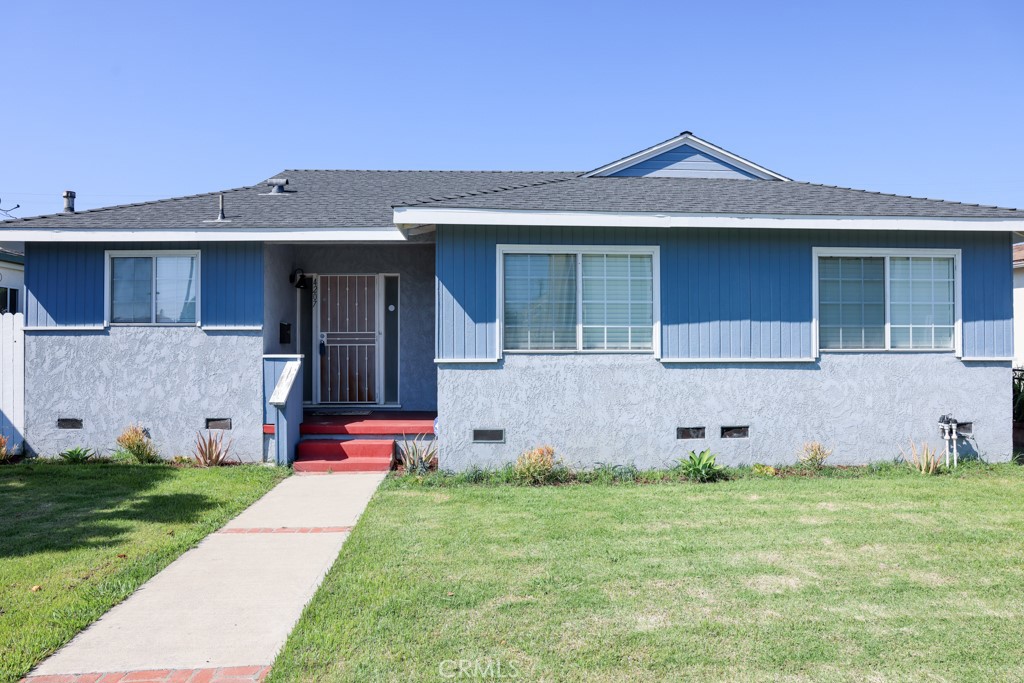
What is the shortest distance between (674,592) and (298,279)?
838 centimetres

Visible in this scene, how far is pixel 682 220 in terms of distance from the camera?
27.6 feet

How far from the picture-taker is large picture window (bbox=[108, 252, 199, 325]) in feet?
31.5

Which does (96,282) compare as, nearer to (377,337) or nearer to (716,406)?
(377,337)

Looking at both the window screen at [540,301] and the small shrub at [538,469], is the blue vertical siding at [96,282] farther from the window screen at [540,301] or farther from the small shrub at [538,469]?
the small shrub at [538,469]

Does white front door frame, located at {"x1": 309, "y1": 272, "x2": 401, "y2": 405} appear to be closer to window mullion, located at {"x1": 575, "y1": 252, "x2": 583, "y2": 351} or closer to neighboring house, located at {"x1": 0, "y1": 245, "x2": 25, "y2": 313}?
window mullion, located at {"x1": 575, "y1": 252, "x2": 583, "y2": 351}

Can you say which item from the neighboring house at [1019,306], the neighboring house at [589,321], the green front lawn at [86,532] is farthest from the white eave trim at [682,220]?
the neighboring house at [1019,306]

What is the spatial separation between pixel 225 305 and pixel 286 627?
21.3ft

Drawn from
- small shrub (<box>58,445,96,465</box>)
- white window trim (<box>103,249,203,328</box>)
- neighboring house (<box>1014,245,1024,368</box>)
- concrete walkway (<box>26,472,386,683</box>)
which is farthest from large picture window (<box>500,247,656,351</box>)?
Answer: neighboring house (<box>1014,245,1024,368</box>)

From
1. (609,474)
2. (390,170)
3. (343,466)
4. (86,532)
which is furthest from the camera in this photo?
(390,170)

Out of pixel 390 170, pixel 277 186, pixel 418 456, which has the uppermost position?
pixel 390 170

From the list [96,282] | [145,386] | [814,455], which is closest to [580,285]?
[814,455]

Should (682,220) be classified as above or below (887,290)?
above

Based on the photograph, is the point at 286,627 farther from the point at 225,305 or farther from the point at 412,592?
the point at 225,305

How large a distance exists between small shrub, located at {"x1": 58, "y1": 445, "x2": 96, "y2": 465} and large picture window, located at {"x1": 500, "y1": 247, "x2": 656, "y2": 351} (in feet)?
19.8
